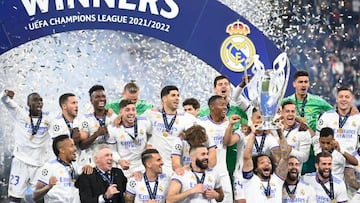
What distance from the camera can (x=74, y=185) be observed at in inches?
415

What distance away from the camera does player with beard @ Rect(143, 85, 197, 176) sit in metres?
11.2

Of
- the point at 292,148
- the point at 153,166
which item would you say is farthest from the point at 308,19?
the point at 153,166

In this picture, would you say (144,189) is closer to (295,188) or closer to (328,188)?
(295,188)

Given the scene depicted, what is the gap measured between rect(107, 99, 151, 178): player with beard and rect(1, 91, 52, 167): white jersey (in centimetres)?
67

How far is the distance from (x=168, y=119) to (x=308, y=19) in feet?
6.62

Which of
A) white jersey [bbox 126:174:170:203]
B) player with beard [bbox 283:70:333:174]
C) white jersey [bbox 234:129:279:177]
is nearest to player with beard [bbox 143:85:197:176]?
white jersey [bbox 234:129:279:177]

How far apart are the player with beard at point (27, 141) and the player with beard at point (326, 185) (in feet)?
7.71

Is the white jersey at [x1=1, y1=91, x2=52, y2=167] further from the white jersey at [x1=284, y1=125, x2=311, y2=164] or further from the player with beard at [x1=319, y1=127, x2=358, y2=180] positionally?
the player with beard at [x1=319, y1=127, x2=358, y2=180]

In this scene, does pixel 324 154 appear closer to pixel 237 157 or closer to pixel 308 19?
pixel 237 157

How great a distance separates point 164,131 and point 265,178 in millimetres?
1037

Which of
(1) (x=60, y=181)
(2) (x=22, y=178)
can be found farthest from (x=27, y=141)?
(1) (x=60, y=181)

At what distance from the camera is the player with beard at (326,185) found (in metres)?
11.0

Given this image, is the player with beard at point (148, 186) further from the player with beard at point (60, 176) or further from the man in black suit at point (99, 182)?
the player with beard at point (60, 176)

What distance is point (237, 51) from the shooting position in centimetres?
1238
